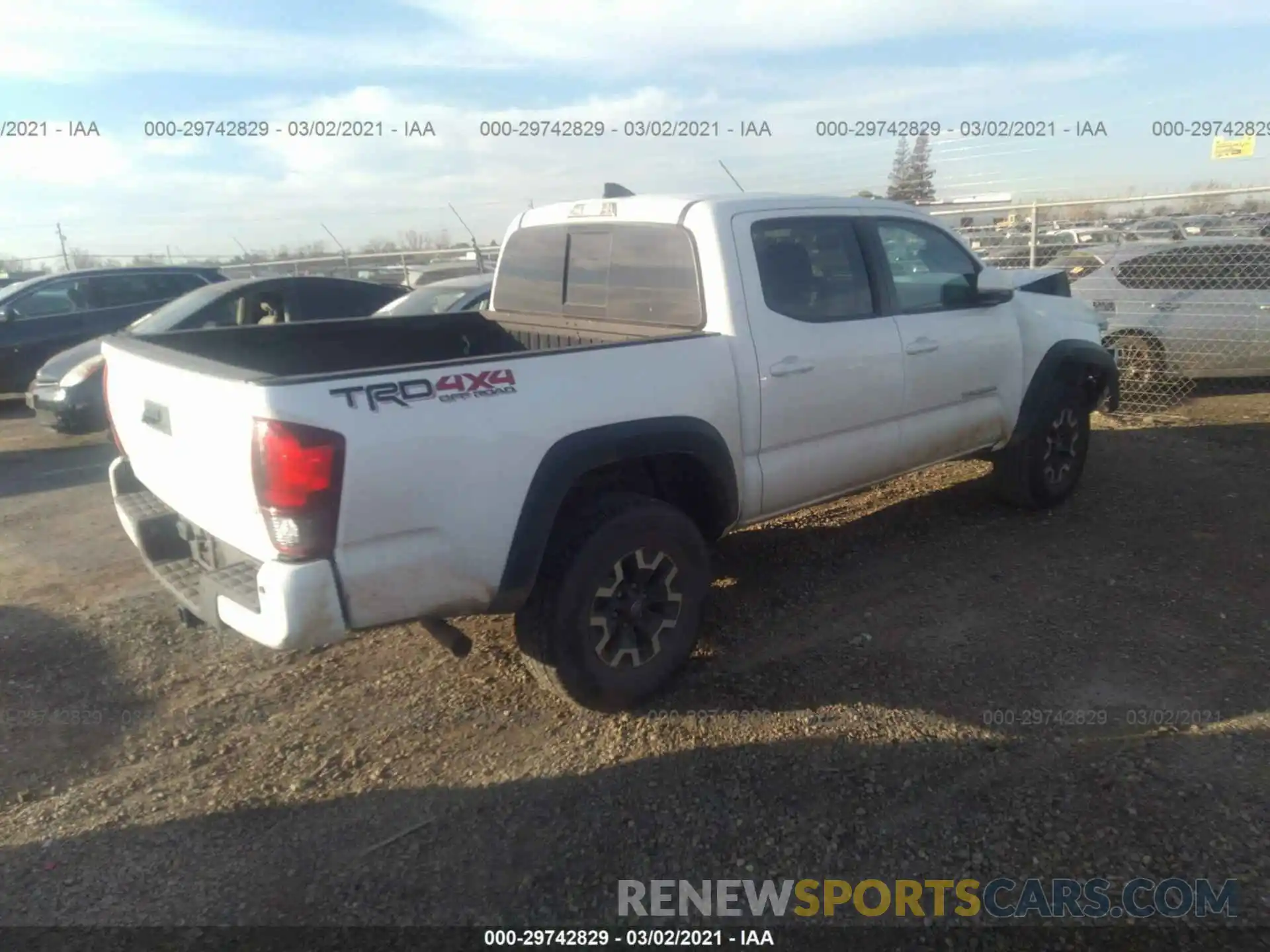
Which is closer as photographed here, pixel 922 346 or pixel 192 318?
pixel 922 346

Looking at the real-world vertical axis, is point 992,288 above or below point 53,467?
above

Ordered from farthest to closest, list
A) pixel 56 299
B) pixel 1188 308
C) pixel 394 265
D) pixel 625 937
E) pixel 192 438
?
pixel 394 265 < pixel 56 299 < pixel 1188 308 < pixel 192 438 < pixel 625 937

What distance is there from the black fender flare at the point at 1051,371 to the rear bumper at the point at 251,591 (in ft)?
13.5

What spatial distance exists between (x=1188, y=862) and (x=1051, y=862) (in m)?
0.40

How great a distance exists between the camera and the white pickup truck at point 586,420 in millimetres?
2865

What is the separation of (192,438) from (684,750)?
2.03 meters

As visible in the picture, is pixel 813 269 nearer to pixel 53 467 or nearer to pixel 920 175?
pixel 53 467

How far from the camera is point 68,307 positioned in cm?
1098

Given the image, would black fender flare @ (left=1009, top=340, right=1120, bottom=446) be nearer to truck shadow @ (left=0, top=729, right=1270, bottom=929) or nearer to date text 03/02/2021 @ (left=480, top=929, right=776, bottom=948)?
truck shadow @ (left=0, top=729, right=1270, bottom=929)

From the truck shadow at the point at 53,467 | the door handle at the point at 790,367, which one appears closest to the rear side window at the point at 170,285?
the truck shadow at the point at 53,467

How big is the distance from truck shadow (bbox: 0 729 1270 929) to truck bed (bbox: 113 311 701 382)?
163 centimetres

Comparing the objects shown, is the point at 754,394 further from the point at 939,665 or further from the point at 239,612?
the point at 239,612

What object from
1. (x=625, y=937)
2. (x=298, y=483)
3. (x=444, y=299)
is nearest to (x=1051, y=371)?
(x=625, y=937)

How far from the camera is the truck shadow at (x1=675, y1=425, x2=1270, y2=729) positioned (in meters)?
3.77
